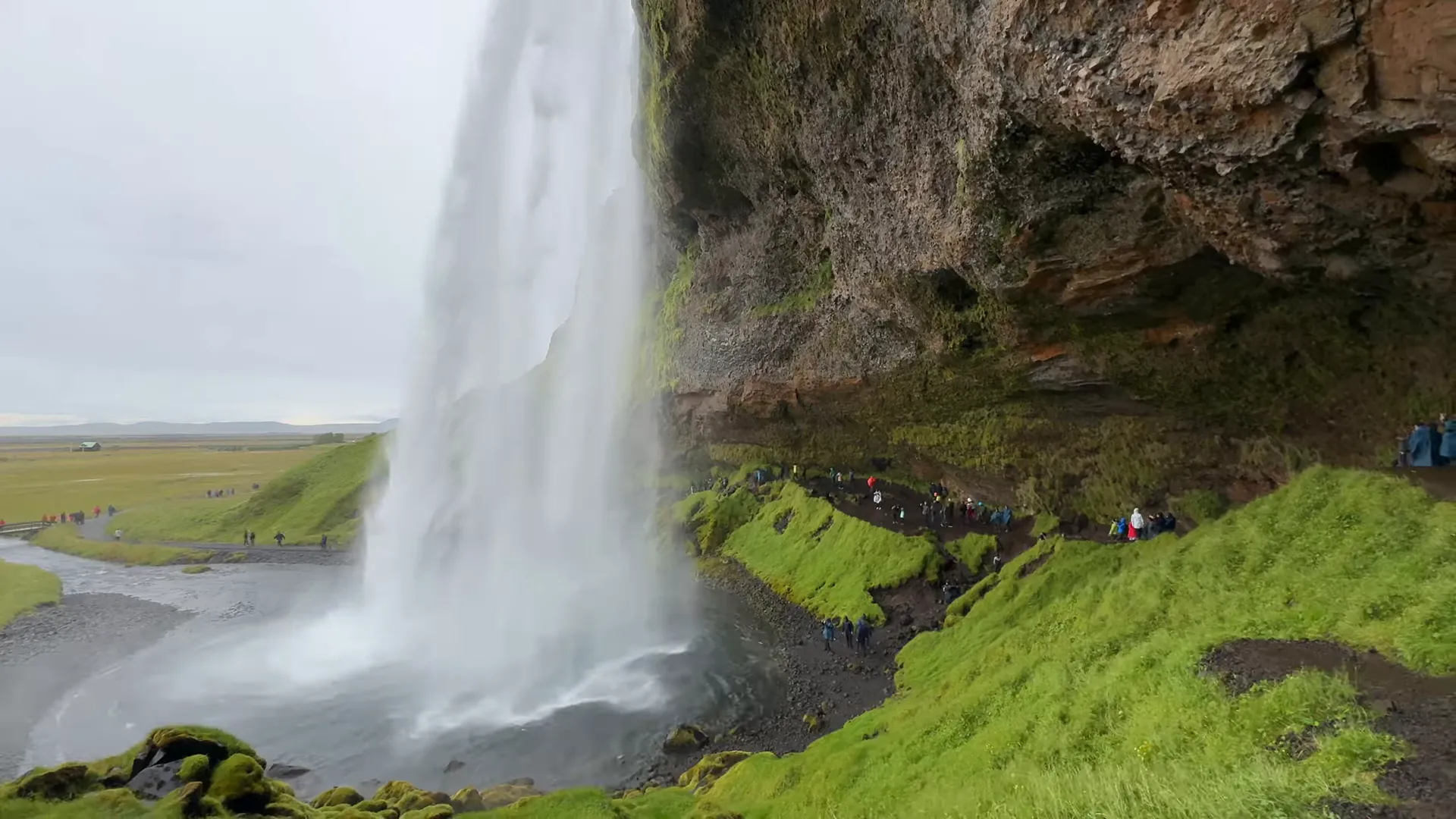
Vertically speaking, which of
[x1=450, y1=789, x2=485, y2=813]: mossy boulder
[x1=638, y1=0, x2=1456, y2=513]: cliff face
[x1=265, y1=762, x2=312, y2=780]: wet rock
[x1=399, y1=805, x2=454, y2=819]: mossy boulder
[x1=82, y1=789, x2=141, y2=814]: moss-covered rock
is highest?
[x1=638, y1=0, x2=1456, y2=513]: cliff face

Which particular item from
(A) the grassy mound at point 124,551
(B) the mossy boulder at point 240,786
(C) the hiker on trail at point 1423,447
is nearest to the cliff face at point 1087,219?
(C) the hiker on trail at point 1423,447

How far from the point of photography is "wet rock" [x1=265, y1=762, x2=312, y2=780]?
18562mm

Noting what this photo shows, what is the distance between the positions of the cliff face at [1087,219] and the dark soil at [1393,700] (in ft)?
23.1

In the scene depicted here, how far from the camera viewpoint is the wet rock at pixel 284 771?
1856cm

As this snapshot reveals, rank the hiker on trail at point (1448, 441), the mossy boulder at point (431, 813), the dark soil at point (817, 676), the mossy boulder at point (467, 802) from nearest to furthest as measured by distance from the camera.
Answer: the hiker on trail at point (1448, 441) < the mossy boulder at point (431, 813) < the mossy boulder at point (467, 802) < the dark soil at point (817, 676)

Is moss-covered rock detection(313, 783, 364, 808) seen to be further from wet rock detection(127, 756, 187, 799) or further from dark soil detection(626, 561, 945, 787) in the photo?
dark soil detection(626, 561, 945, 787)

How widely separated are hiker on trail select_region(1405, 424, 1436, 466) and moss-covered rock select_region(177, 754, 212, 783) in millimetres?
25799

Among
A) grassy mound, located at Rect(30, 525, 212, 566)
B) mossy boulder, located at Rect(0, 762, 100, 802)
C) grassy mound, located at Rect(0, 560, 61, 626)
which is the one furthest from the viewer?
grassy mound, located at Rect(30, 525, 212, 566)

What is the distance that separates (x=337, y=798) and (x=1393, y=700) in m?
20.1

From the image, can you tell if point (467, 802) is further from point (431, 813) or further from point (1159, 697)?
point (1159, 697)

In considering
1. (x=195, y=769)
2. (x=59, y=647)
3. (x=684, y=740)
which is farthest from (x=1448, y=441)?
(x=59, y=647)

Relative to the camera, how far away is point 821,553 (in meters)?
34.3

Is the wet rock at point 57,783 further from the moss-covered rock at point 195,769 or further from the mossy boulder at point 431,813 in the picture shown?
the mossy boulder at point 431,813

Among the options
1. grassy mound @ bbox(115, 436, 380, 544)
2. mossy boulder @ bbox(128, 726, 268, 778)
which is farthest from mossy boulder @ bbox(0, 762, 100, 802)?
grassy mound @ bbox(115, 436, 380, 544)
